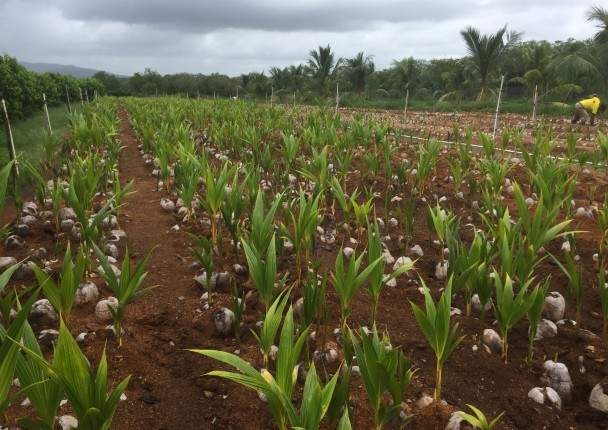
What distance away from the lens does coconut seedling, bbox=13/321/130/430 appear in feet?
4.11

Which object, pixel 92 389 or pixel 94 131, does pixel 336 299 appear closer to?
pixel 92 389

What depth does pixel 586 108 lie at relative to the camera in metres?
11.7

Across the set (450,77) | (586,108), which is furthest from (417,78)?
(586,108)

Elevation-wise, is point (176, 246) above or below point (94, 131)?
below

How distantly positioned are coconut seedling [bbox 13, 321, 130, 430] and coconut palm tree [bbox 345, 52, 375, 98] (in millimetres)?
28867

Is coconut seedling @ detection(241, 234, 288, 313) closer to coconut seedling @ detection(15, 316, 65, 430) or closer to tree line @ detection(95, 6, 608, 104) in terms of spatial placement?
coconut seedling @ detection(15, 316, 65, 430)

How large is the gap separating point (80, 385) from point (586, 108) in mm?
13261

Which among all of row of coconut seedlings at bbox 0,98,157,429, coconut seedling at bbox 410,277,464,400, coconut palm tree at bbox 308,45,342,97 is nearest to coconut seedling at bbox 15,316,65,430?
row of coconut seedlings at bbox 0,98,157,429

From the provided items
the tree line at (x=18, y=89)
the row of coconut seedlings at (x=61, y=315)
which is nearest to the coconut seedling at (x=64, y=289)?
the row of coconut seedlings at (x=61, y=315)

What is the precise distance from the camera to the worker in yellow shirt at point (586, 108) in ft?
37.6

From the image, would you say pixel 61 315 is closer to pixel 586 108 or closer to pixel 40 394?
pixel 40 394

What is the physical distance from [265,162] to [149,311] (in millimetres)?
2654

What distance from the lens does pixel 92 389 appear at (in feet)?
4.24

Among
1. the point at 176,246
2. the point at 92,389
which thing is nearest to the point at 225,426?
the point at 92,389
